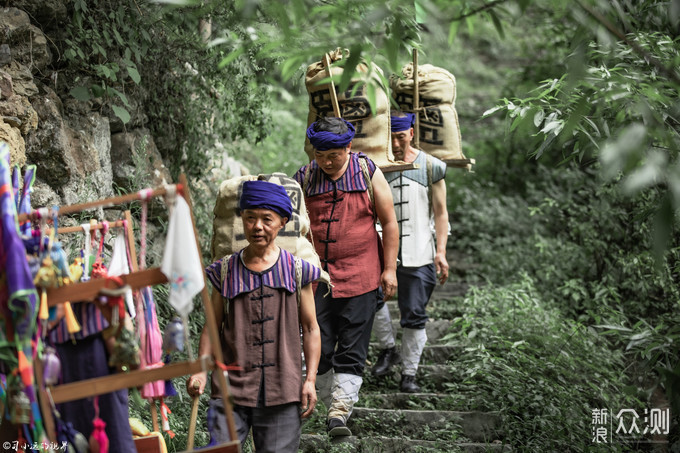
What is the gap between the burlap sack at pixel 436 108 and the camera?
6375 millimetres

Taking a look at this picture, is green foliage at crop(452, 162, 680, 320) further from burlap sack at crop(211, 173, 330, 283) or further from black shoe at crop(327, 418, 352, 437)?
burlap sack at crop(211, 173, 330, 283)

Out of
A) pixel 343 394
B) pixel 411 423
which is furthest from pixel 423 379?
pixel 343 394

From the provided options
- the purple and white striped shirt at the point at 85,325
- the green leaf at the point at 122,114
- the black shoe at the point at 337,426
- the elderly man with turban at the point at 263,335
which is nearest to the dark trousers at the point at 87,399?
the purple and white striped shirt at the point at 85,325

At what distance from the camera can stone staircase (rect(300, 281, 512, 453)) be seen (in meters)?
4.71

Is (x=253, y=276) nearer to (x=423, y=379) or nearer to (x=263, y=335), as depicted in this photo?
(x=263, y=335)

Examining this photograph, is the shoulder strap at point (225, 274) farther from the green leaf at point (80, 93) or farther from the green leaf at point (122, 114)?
the green leaf at point (80, 93)

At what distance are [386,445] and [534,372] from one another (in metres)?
1.53

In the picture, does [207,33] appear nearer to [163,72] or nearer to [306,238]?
[163,72]

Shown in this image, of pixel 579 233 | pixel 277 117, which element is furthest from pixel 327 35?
pixel 277 117

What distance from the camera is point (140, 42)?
5832 millimetres

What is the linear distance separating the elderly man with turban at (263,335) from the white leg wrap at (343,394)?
1078mm

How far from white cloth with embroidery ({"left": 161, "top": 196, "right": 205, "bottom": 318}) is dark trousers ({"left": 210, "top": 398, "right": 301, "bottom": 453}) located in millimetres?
920

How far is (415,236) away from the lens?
5.69m

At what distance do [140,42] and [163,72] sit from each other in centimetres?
56
